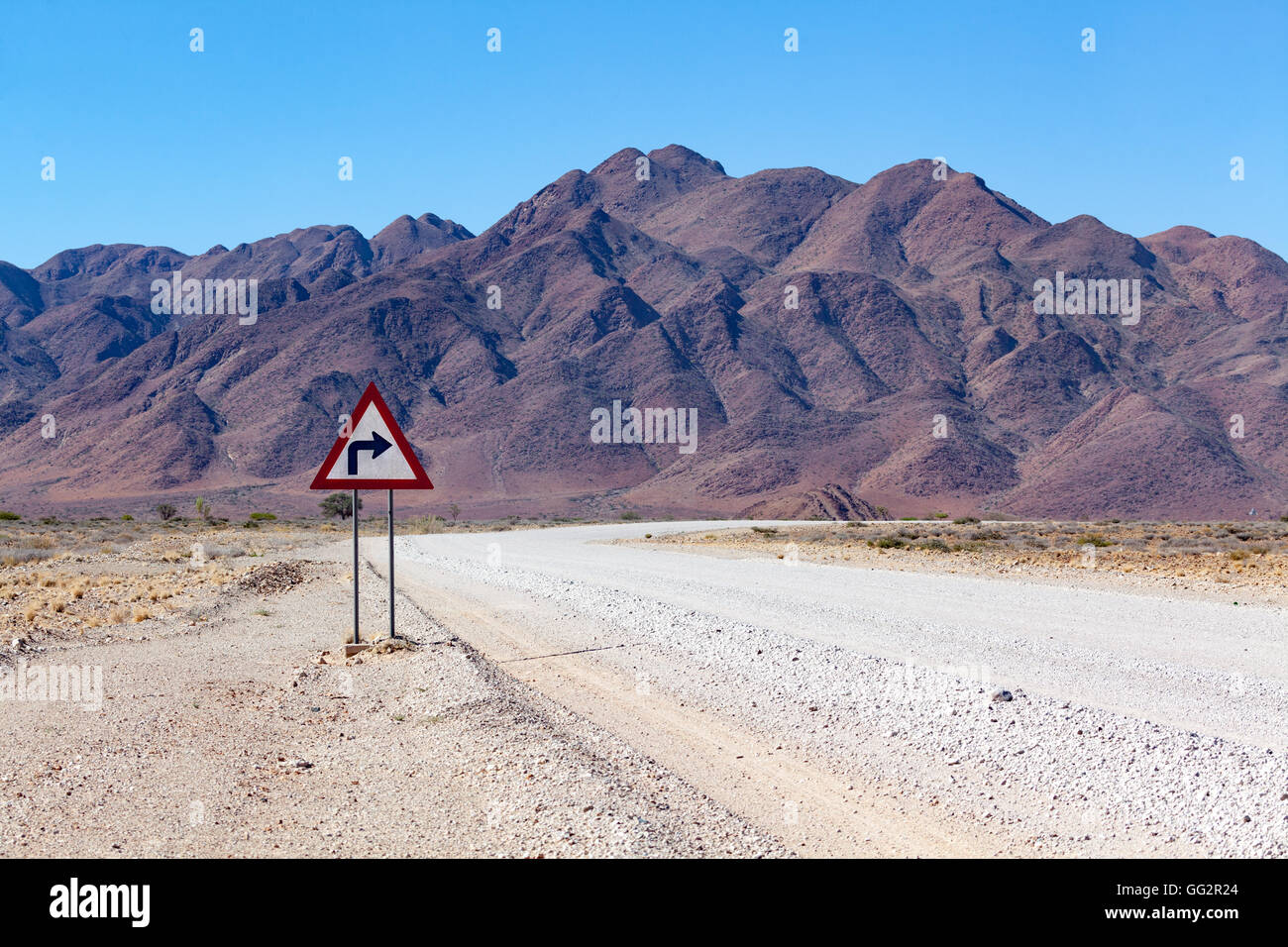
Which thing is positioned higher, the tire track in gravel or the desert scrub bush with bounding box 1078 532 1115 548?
the tire track in gravel

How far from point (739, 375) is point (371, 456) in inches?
4251

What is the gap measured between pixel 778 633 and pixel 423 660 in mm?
3870

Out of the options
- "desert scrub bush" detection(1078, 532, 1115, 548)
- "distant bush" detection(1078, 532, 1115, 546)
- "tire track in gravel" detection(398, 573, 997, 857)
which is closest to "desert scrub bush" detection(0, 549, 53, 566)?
"tire track in gravel" detection(398, 573, 997, 857)

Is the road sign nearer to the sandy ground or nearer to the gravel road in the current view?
the sandy ground

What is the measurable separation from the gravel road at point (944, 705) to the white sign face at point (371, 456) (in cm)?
236

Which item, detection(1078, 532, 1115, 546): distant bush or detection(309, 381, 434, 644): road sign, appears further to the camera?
detection(1078, 532, 1115, 546): distant bush

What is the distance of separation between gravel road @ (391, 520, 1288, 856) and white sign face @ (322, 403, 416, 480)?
236cm

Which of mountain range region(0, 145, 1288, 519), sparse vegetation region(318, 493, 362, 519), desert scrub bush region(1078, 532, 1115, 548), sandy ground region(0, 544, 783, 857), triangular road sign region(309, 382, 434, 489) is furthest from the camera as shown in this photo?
mountain range region(0, 145, 1288, 519)

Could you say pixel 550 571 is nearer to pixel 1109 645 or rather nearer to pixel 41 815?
pixel 1109 645

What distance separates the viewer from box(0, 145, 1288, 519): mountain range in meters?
91.1

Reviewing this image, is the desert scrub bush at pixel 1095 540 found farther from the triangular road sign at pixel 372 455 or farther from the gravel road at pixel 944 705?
the triangular road sign at pixel 372 455

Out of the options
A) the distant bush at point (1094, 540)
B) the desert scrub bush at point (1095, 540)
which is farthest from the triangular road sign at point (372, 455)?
the distant bush at point (1094, 540)

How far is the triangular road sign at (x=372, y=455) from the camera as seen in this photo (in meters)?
10.5

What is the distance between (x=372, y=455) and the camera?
418 inches
